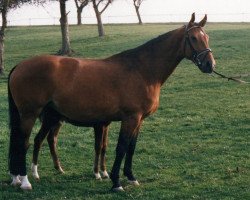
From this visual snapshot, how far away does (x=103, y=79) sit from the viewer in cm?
908

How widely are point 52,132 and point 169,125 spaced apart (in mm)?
5316

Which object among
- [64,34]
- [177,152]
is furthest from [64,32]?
[177,152]

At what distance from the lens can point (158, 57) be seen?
9.37 m

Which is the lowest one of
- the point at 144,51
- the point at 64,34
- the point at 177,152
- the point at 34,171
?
the point at 177,152

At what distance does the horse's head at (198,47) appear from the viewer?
8938 millimetres

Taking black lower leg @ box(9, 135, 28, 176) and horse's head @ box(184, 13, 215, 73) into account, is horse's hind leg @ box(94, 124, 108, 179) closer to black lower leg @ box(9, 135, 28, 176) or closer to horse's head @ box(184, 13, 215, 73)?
black lower leg @ box(9, 135, 28, 176)

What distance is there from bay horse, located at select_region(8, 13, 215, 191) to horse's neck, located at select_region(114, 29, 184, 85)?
18 millimetres

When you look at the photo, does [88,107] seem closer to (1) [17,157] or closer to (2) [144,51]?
(2) [144,51]

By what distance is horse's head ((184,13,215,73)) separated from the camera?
29.3ft

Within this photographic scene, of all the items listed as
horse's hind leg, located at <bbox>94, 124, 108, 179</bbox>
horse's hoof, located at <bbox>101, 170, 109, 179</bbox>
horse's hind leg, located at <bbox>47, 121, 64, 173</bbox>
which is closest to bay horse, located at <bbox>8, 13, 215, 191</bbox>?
horse's hind leg, located at <bbox>94, 124, 108, 179</bbox>

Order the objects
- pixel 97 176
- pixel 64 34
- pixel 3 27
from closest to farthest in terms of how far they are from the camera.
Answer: pixel 97 176, pixel 3 27, pixel 64 34

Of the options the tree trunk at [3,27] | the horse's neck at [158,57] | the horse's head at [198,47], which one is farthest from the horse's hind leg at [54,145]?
the tree trunk at [3,27]

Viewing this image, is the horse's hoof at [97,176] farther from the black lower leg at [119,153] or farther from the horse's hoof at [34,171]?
the horse's hoof at [34,171]

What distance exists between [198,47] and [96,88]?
1.93 m
